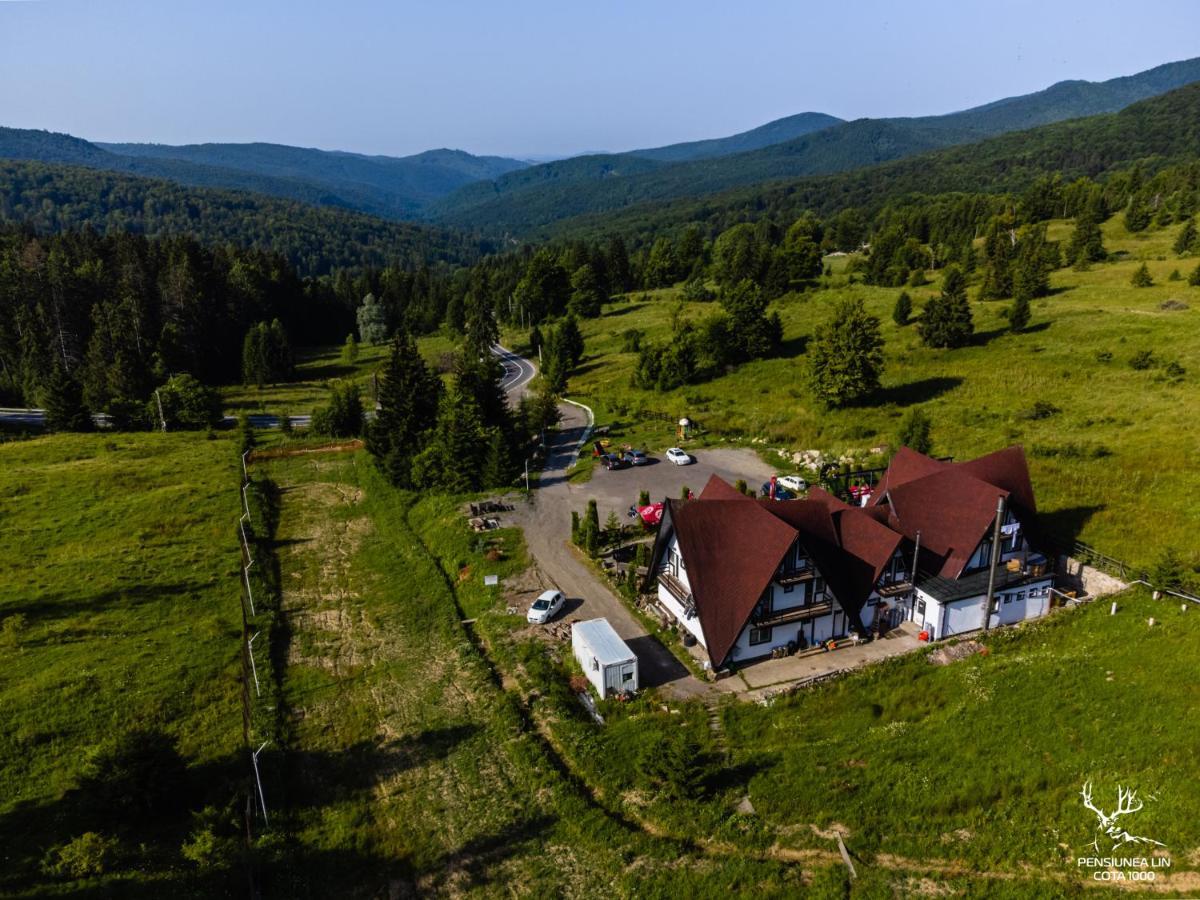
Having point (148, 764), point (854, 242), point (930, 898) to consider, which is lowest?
point (930, 898)

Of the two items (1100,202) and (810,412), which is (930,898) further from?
(1100,202)

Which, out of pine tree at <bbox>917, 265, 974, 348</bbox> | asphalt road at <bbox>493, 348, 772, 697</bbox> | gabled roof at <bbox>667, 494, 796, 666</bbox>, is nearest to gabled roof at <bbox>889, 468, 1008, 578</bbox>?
gabled roof at <bbox>667, 494, 796, 666</bbox>

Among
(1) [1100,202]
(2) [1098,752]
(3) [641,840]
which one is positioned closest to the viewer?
(3) [641,840]

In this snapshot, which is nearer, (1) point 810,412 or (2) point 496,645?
(2) point 496,645

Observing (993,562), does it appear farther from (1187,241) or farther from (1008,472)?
(1187,241)

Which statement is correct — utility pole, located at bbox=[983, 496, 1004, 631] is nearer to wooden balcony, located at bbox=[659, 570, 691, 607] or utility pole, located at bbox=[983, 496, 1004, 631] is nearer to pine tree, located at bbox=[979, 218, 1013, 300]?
wooden balcony, located at bbox=[659, 570, 691, 607]

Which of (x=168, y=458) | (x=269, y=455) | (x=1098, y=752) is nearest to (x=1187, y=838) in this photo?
(x=1098, y=752)
